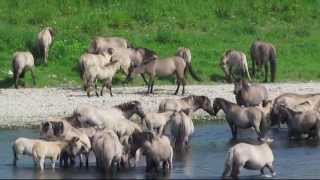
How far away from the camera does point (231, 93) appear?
35.9 m

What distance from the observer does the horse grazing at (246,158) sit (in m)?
22.5

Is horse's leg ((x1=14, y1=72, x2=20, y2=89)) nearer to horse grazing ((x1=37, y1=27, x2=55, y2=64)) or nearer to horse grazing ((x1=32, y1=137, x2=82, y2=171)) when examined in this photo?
horse grazing ((x1=37, y1=27, x2=55, y2=64))

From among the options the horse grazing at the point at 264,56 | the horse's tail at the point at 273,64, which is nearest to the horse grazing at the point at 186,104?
the horse's tail at the point at 273,64

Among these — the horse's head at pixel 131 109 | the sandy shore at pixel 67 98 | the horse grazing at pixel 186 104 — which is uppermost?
the horse's head at pixel 131 109

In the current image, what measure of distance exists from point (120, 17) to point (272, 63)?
23.0 ft

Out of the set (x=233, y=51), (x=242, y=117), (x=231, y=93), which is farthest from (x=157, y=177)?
(x=233, y=51)

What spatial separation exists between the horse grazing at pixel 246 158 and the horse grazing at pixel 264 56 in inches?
649

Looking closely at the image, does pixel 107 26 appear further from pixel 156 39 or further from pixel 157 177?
pixel 157 177

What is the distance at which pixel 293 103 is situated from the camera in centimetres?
3020

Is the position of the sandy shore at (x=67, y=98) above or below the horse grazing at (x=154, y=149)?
below

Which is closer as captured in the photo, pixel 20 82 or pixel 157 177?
pixel 157 177

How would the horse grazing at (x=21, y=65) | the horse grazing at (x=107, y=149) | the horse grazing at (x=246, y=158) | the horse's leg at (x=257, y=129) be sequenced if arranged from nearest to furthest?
the horse grazing at (x=246, y=158) < the horse grazing at (x=107, y=149) < the horse's leg at (x=257, y=129) < the horse grazing at (x=21, y=65)

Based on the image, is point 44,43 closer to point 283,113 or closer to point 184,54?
point 184,54

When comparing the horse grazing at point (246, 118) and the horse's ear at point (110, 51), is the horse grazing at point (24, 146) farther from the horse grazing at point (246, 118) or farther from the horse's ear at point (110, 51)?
the horse's ear at point (110, 51)
